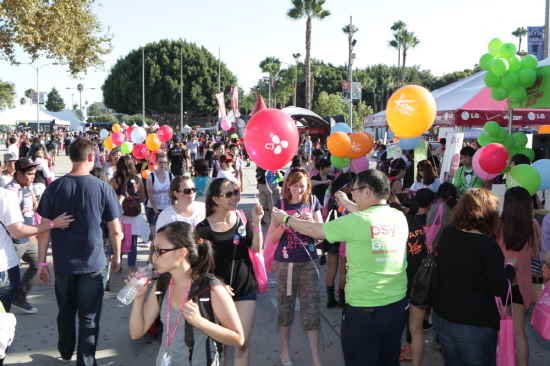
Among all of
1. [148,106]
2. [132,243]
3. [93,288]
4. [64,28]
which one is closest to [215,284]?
[93,288]

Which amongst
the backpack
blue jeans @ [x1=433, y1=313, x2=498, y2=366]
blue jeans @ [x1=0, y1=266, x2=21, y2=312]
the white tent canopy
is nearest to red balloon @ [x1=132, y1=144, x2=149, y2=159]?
the backpack

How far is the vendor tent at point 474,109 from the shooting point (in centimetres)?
966

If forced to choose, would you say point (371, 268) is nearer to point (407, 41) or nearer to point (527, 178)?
point (527, 178)

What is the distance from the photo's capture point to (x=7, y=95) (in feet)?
300

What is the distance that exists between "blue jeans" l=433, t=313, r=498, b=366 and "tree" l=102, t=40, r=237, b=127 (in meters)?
49.4

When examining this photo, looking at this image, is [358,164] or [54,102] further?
[54,102]

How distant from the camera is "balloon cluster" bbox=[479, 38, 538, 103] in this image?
6586 mm

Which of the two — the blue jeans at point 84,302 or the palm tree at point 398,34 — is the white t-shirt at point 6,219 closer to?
the blue jeans at point 84,302

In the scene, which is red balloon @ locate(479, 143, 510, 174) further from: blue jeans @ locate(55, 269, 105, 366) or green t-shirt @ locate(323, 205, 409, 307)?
blue jeans @ locate(55, 269, 105, 366)

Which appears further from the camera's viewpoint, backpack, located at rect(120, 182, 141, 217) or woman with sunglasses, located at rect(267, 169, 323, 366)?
backpack, located at rect(120, 182, 141, 217)

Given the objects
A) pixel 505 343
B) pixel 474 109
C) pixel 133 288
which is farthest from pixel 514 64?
pixel 133 288

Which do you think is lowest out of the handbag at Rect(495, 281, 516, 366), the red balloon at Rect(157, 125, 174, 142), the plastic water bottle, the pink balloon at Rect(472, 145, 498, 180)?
the handbag at Rect(495, 281, 516, 366)

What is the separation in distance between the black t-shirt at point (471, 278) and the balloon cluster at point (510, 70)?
4.42m

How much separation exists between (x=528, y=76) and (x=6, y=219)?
641cm
